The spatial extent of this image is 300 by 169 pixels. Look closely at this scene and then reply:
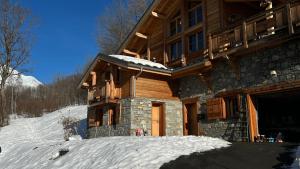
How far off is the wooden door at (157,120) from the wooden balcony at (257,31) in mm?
4212

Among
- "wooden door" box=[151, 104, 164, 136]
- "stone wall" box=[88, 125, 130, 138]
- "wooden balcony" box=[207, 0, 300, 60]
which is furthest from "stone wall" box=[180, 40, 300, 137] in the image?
"stone wall" box=[88, 125, 130, 138]

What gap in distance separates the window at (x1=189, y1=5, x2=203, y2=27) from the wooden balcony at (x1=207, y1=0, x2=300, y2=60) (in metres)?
2.83

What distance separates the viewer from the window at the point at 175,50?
18906 mm

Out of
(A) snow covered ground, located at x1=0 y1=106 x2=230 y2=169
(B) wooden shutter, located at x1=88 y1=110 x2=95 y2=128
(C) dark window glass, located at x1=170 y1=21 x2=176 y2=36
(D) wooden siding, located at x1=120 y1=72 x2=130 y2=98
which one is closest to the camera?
(A) snow covered ground, located at x1=0 y1=106 x2=230 y2=169

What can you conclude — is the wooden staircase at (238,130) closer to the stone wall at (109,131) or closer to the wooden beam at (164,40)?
the stone wall at (109,131)

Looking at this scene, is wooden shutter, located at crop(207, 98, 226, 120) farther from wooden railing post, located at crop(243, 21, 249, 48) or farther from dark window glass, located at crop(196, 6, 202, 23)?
dark window glass, located at crop(196, 6, 202, 23)

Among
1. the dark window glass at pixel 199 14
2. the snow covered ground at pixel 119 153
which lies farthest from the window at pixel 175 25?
the snow covered ground at pixel 119 153

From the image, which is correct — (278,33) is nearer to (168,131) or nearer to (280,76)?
(280,76)

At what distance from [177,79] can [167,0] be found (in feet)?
15.7

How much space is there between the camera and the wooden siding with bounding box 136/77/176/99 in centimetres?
1741

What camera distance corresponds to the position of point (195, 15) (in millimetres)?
18234

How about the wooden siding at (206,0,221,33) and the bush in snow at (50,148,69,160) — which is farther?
the wooden siding at (206,0,221,33)

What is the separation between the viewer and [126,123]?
55.6 ft

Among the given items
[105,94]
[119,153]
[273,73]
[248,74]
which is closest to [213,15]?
[248,74]
